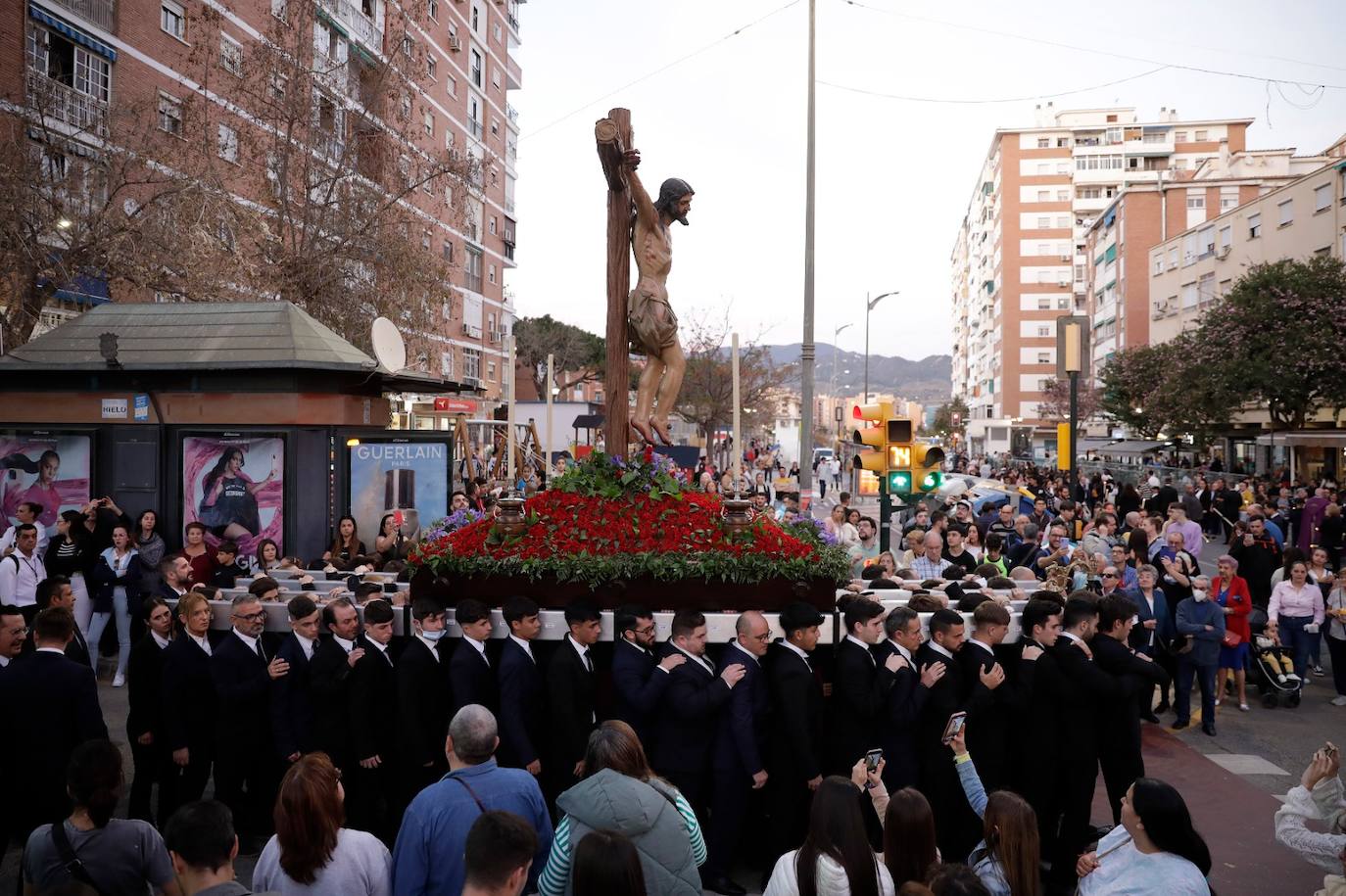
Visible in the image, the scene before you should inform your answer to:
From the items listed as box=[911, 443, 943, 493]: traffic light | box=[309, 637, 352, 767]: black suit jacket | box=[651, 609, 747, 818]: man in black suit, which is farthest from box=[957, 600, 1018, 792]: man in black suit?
box=[911, 443, 943, 493]: traffic light

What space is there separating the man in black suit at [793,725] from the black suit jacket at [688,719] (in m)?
0.40

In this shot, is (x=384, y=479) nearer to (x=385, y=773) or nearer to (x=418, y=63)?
(x=385, y=773)

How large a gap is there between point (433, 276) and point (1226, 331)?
91.4 feet

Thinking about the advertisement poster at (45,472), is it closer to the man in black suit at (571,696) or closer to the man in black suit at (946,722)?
the man in black suit at (571,696)

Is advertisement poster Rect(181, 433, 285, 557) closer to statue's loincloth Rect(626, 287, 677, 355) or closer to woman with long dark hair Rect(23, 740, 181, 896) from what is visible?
statue's loincloth Rect(626, 287, 677, 355)

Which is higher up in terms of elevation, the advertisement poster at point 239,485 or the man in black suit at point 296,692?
the advertisement poster at point 239,485

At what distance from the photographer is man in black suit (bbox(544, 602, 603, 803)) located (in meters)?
5.89

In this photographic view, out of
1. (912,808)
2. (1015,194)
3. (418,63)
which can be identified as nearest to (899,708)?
(912,808)

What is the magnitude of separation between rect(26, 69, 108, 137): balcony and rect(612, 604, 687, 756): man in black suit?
19.5m

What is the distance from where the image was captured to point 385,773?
644 cm

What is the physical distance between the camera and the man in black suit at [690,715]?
5602mm

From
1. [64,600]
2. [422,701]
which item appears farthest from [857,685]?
[64,600]

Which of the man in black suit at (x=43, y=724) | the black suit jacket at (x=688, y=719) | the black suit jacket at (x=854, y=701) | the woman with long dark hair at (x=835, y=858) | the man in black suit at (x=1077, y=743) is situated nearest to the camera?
the woman with long dark hair at (x=835, y=858)

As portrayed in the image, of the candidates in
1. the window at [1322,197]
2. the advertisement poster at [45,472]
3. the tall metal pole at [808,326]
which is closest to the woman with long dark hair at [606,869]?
the advertisement poster at [45,472]
